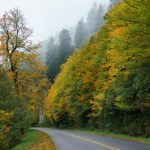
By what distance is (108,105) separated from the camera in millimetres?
39688

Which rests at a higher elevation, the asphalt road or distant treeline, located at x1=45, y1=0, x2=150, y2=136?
distant treeline, located at x1=45, y1=0, x2=150, y2=136

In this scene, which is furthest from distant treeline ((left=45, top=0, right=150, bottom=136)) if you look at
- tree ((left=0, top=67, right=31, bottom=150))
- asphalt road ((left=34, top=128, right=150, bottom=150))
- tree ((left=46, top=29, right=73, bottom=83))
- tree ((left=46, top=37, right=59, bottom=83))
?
tree ((left=46, top=37, right=59, bottom=83))

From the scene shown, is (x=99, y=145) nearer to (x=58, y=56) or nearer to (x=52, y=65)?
(x=52, y=65)

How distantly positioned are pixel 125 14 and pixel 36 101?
21820 millimetres

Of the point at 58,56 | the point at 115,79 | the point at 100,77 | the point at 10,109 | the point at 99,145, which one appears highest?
the point at 58,56

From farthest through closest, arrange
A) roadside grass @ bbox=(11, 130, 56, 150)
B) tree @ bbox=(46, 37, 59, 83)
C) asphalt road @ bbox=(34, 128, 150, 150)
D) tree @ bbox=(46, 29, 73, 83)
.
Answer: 1. tree @ bbox=(46, 37, 59, 83)
2. tree @ bbox=(46, 29, 73, 83)
3. roadside grass @ bbox=(11, 130, 56, 150)
4. asphalt road @ bbox=(34, 128, 150, 150)

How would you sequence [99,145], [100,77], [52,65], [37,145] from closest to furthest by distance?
[99,145], [37,145], [100,77], [52,65]

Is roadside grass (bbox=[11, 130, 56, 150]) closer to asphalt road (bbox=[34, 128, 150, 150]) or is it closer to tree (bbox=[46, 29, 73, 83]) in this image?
asphalt road (bbox=[34, 128, 150, 150])

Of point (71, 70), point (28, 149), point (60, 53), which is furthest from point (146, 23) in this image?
point (60, 53)

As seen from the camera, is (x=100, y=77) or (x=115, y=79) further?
(x=100, y=77)

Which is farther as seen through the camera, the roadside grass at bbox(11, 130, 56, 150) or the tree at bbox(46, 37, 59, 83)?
the tree at bbox(46, 37, 59, 83)

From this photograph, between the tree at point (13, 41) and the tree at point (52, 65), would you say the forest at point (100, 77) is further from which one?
the tree at point (52, 65)

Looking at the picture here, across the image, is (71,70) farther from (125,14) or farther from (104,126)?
(125,14)

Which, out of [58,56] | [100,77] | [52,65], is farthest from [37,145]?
[58,56]
